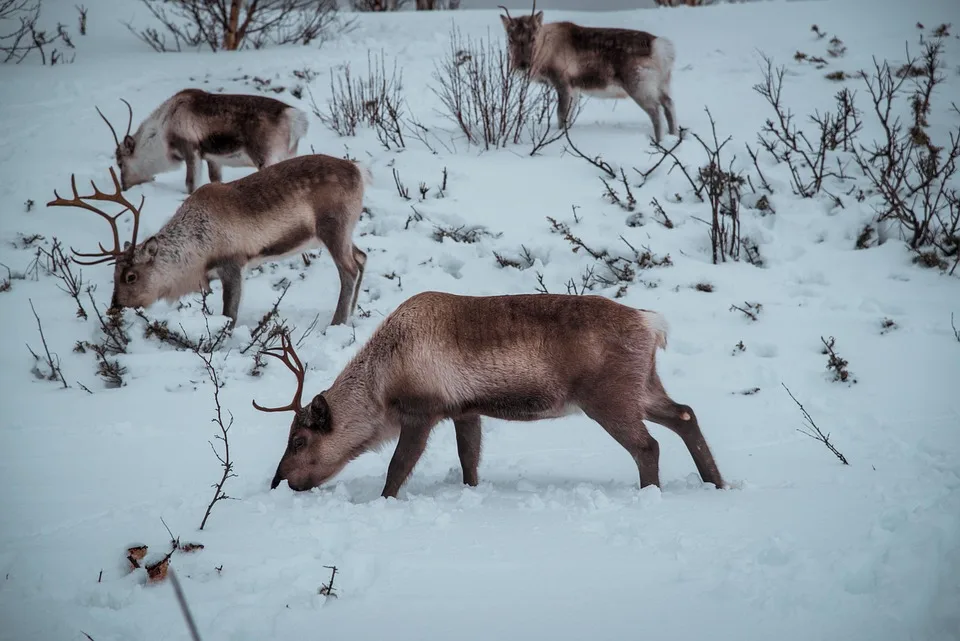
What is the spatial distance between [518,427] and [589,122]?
6.89 m

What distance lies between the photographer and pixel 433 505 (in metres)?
4.22

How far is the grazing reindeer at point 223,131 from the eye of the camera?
8.91 meters

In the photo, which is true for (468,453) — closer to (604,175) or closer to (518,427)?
(518,427)

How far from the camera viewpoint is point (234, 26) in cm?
1383

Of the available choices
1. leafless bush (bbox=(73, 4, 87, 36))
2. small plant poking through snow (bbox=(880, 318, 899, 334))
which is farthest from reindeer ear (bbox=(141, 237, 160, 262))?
leafless bush (bbox=(73, 4, 87, 36))

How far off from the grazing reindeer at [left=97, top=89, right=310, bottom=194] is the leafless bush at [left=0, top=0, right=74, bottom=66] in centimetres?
506

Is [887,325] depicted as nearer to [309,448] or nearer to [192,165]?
[309,448]

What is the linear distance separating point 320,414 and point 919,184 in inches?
287

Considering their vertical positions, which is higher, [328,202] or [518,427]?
[328,202]

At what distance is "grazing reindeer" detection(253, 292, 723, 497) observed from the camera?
4.48 metres

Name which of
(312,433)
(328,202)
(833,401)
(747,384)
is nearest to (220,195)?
(328,202)

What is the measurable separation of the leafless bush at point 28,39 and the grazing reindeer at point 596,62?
7558 mm

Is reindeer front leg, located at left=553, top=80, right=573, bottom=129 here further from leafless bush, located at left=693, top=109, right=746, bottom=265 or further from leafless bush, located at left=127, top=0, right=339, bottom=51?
leafless bush, located at left=127, top=0, right=339, bottom=51

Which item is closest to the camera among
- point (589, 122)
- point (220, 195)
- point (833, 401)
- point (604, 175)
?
point (833, 401)
